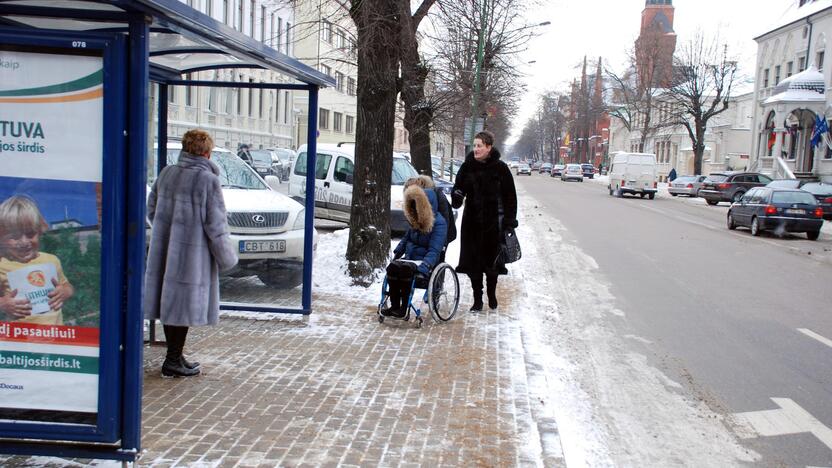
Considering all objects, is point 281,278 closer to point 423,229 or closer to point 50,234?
point 423,229

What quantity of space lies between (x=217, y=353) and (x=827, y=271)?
12.3 m

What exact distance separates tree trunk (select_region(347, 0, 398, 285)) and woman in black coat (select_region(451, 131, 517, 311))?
169 centimetres

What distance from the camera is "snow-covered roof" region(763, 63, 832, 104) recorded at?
41875 mm

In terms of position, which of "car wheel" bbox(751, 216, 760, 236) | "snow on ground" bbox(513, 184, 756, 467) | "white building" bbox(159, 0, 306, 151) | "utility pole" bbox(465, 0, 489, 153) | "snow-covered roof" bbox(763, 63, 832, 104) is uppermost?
"snow-covered roof" bbox(763, 63, 832, 104)

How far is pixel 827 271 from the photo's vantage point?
14.2 m

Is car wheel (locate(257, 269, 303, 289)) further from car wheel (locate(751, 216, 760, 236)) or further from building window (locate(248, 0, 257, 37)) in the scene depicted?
building window (locate(248, 0, 257, 37))

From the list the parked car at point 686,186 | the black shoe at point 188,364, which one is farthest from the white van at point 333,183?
the parked car at point 686,186

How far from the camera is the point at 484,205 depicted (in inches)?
329

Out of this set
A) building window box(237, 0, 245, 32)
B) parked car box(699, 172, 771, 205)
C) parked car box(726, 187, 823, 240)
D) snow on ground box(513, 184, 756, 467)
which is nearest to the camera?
snow on ground box(513, 184, 756, 467)

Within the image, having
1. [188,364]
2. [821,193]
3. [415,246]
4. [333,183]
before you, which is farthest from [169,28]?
[821,193]

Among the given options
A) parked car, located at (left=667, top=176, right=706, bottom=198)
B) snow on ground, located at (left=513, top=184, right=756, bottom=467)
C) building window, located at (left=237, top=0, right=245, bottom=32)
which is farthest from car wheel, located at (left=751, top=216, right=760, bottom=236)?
building window, located at (left=237, top=0, right=245, bottom=32)

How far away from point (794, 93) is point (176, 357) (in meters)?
44.2

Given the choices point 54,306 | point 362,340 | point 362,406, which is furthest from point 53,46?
point 362,340

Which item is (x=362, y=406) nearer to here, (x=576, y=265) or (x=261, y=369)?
(x=261, y=369)
